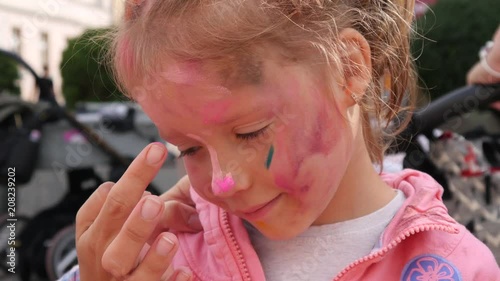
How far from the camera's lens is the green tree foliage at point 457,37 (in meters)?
6.12

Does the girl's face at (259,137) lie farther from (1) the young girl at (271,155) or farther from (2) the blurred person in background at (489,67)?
(2) the blurred person in background at (489,67)

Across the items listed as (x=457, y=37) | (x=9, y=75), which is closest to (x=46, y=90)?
(x=457, y=37)

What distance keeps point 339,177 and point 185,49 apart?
0.33 metres

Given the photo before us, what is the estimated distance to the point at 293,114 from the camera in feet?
3.45

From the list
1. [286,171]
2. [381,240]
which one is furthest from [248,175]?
[381,240]

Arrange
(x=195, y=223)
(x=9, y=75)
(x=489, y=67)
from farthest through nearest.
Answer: (x=9, y=75) → (x=489, y=67) → (x=195, y=223)

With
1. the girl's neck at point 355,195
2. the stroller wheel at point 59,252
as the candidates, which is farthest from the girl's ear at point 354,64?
the stroller wheel at point 59,252

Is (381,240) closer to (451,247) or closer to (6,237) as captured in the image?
(451,247)

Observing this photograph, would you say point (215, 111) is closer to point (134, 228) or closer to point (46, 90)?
point (134, 228)

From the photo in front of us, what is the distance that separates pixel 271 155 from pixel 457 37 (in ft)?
18.4

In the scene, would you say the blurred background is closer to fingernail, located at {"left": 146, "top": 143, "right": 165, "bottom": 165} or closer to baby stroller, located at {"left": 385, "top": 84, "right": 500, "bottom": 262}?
baby stroller, located at {"left": 385, "top": 84, "right": 500, "bottom": 262}

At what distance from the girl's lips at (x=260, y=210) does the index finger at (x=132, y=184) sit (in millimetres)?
159

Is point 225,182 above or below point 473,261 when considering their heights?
above

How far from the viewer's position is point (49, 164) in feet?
12.0
